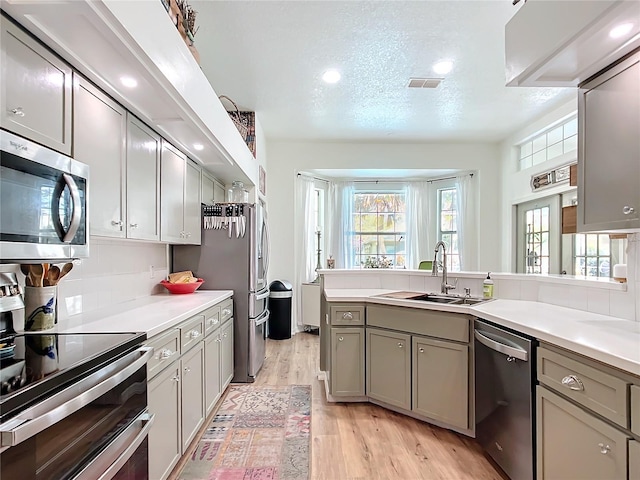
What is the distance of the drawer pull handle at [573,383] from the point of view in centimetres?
148

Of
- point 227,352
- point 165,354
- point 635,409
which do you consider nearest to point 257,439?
point 227,352

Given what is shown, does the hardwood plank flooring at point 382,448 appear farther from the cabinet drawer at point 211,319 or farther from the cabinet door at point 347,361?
the cabinet drawer at point 211,319

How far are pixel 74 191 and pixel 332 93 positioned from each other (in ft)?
10.1

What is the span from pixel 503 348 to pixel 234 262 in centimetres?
239

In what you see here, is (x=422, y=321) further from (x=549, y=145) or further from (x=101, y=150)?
(x=549, y=145)

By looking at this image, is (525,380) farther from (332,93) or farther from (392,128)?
(392,128)

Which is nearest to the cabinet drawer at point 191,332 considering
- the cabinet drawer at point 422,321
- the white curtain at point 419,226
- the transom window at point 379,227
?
the cabinet drawer at point 422,321

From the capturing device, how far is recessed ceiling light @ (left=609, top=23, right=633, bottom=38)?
4.63ft

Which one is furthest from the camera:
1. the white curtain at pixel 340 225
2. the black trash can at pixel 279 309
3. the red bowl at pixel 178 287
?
the white curtain at pixel 340 225

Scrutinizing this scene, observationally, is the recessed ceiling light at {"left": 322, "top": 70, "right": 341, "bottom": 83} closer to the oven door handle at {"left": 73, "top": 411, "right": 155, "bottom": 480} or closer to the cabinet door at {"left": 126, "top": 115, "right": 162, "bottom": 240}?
the cabinet door at {"left": 126, "top": 115, "right": 162, "bottom": 240}

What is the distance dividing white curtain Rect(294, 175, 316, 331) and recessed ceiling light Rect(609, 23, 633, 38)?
180 inches

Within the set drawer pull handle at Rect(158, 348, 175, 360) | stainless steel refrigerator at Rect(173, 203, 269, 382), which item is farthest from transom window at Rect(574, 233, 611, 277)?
drawer pull handle at Rect(158, 348, 175, 360)

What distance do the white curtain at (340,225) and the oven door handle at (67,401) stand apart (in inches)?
199

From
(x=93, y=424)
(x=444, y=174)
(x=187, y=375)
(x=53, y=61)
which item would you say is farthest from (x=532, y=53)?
(x=444, y=174)
